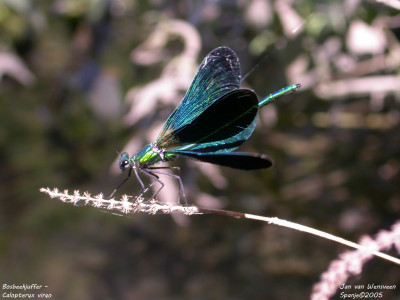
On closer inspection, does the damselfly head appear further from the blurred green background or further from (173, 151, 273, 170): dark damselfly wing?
the blurred green background

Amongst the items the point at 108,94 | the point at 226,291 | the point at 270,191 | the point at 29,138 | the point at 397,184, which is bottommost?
the point at 226,291

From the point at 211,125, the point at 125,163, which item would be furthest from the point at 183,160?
the point at 211,125

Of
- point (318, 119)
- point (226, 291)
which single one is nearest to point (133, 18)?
point (318, 119)

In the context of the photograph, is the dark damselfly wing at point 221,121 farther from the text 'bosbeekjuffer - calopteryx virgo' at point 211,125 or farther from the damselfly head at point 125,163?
the damselfly head at point 125,163

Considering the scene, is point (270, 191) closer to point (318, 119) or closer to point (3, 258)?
point (318, 119)

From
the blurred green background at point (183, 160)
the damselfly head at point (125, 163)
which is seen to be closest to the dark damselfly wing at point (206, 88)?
the damselfly head at point (125, 163)
